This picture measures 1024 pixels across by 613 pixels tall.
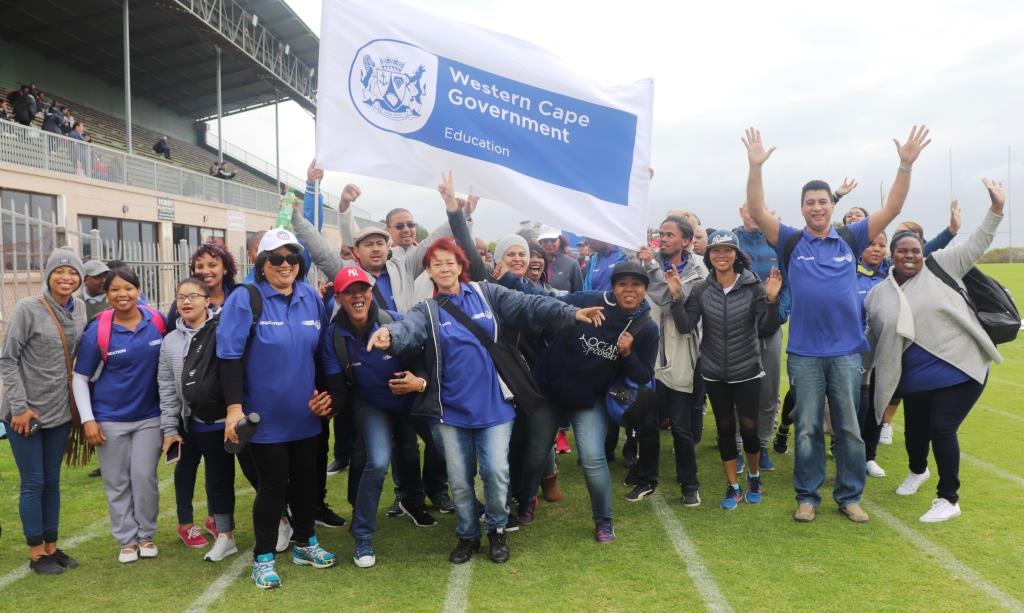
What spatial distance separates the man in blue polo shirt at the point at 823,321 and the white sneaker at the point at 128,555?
4585mm

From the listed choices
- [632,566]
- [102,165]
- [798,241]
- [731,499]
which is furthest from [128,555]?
[102,165]

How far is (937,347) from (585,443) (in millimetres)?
2700

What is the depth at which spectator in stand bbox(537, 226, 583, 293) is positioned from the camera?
693cm

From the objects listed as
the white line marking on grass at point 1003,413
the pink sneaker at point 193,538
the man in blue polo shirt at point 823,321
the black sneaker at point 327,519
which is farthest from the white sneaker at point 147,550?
the white line marking on grass at point 1003,413

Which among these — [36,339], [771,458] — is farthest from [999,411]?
[36,339]

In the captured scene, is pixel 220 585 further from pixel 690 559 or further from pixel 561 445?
pixel 561 445

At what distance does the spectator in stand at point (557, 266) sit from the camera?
693cm

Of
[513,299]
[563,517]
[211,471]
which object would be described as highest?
[513,299]

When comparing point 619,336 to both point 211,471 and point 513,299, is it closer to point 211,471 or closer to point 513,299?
point 513,299

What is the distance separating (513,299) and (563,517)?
182 centimetres

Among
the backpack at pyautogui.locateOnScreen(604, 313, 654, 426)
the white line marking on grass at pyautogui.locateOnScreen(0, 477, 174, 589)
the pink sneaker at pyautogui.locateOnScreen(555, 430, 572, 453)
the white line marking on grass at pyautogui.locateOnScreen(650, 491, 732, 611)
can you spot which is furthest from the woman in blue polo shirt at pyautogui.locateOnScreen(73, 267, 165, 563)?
the pink sneaker at pyautogui.locateOnScreen(555, 430, 572, 453)

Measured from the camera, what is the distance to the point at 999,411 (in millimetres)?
8695

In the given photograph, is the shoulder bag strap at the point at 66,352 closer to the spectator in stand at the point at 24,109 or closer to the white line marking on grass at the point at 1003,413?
the white line marking on grass at the point at 1003,413

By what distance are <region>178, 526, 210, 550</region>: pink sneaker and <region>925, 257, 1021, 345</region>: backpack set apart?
18.6 feet
